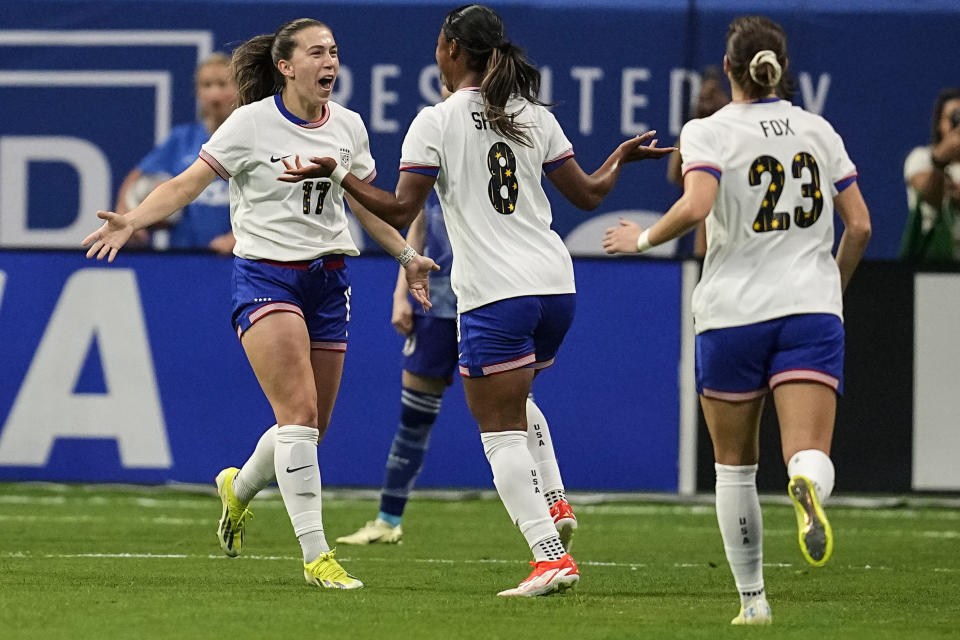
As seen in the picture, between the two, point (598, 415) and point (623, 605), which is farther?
point (598, 415)

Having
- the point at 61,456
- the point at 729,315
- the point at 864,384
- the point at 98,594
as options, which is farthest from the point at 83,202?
the point at 729,315

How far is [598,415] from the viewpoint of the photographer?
33.8ft

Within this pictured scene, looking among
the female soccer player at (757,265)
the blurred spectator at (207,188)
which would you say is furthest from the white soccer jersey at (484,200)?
the blurred spectator at (207,188)

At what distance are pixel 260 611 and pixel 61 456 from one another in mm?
5102

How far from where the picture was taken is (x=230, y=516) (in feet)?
23.0

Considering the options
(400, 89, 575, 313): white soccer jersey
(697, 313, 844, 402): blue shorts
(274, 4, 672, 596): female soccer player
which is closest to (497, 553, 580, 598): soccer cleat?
(274, 4, 672, 596): female soccer player

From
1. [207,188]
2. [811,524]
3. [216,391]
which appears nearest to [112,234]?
[811,524]

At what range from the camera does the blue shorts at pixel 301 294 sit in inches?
251

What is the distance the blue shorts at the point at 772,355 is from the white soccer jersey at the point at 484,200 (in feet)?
3.14

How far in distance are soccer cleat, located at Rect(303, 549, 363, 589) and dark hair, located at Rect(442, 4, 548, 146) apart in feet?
5.39

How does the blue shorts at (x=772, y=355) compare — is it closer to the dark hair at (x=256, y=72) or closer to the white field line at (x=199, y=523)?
the dark hair at (x=256, y=72)

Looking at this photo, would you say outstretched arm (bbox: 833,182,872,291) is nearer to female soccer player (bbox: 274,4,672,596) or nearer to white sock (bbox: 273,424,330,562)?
female soccer player (bbox: 274,4,672,596)

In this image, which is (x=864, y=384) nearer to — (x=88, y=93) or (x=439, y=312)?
(x=439, y=312)

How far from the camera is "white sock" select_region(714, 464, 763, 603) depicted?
17.5 feet
